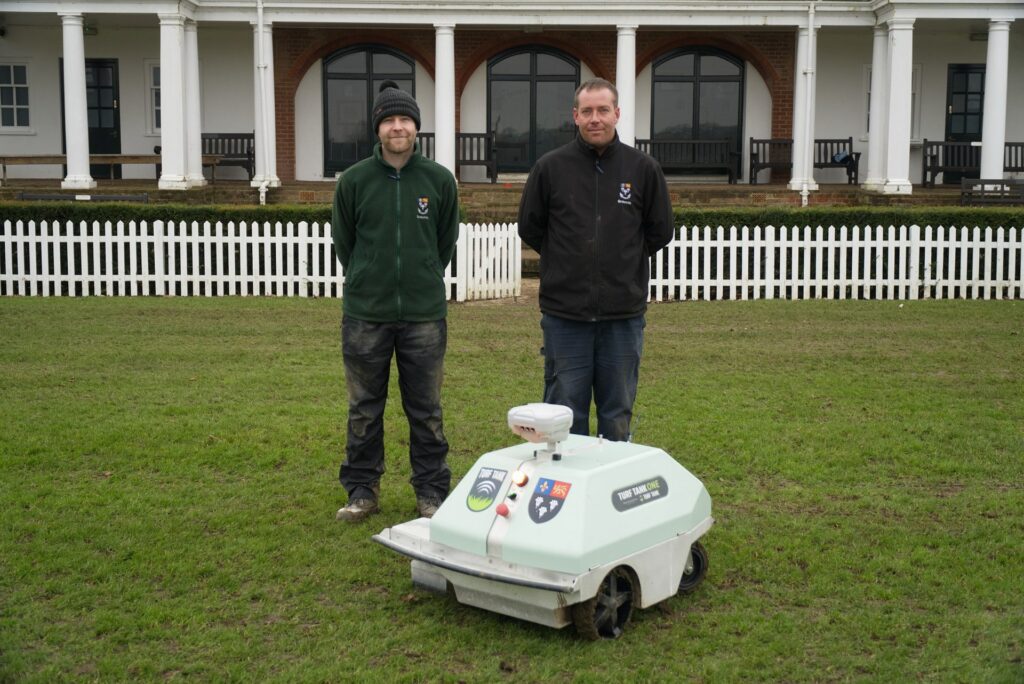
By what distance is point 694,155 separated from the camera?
23906mm

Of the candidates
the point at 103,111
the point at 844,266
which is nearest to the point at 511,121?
the point at 103,111

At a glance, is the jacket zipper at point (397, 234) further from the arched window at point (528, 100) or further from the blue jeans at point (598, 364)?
the arched window at point (528, 100)

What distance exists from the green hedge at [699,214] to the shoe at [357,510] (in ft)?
32.9

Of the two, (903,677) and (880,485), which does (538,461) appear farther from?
(880,485)

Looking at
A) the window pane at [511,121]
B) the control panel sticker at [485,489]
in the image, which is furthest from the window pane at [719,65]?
the control panel sticker at [485,489]

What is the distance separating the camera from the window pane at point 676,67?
79.4 feet

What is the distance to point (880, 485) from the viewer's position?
645cm

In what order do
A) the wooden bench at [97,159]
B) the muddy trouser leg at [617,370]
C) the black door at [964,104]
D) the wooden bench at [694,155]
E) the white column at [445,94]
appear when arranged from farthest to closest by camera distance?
the black door at [964,104]
the wooden bench at [694,155]
the white column at [445,94]
the wooden bench at [97,159]
the muddy trouser leg at [617,370]

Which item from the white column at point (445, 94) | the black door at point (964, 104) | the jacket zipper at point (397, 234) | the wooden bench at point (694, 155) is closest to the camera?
the jacket zipper at point (397, 234)

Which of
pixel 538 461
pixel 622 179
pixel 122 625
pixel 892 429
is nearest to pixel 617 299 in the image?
pixel 622 179

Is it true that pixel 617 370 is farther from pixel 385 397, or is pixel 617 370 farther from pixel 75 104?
pixel 75 104

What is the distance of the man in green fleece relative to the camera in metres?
5.70

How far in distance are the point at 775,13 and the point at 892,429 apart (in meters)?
15.5

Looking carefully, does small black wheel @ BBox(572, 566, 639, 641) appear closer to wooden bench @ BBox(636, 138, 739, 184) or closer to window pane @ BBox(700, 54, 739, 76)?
wooden bench @ BBox(636, 138, 739, 184)
